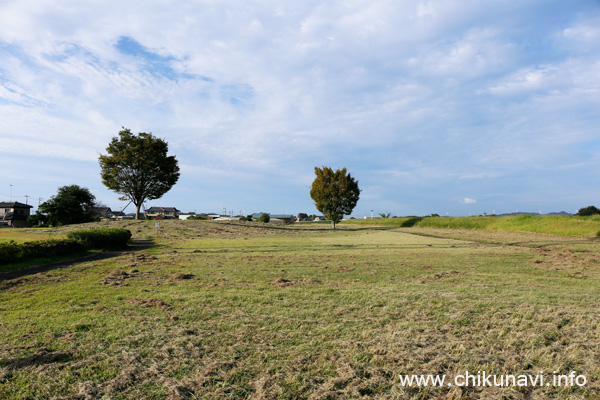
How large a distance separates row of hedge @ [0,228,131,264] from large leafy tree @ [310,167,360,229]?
37143 mm

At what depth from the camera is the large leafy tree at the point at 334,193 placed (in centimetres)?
5723

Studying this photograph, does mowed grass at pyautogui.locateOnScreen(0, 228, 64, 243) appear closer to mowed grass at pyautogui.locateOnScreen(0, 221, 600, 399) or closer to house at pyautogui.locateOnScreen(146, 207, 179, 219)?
mowed grass at pyautogui.locateOnScreen(0, 221, 600, 399)

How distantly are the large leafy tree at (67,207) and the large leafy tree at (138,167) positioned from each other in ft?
26.8

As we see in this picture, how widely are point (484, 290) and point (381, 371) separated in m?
6.04

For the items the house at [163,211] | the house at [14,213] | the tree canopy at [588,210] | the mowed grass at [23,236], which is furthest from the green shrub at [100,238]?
the house at [163,211]

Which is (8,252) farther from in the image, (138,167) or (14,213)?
(14,213)

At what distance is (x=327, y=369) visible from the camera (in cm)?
424

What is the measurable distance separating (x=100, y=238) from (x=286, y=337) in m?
19.9

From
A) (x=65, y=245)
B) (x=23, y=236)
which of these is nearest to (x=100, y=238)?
(x=65, y=245)

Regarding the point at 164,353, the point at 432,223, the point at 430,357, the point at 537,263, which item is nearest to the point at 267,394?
the point at 164,353

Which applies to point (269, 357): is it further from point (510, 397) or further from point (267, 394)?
point (510, 397)

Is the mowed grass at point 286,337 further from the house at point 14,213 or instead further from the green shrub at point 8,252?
the house at point 14,213

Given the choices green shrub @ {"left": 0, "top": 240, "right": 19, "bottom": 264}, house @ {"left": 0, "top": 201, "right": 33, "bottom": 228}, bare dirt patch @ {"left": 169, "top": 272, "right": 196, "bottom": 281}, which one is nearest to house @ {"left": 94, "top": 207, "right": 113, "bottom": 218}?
house @ {"left": 0, "top": 201, "right": 33, "bottom": 228}

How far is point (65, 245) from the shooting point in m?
17.7
